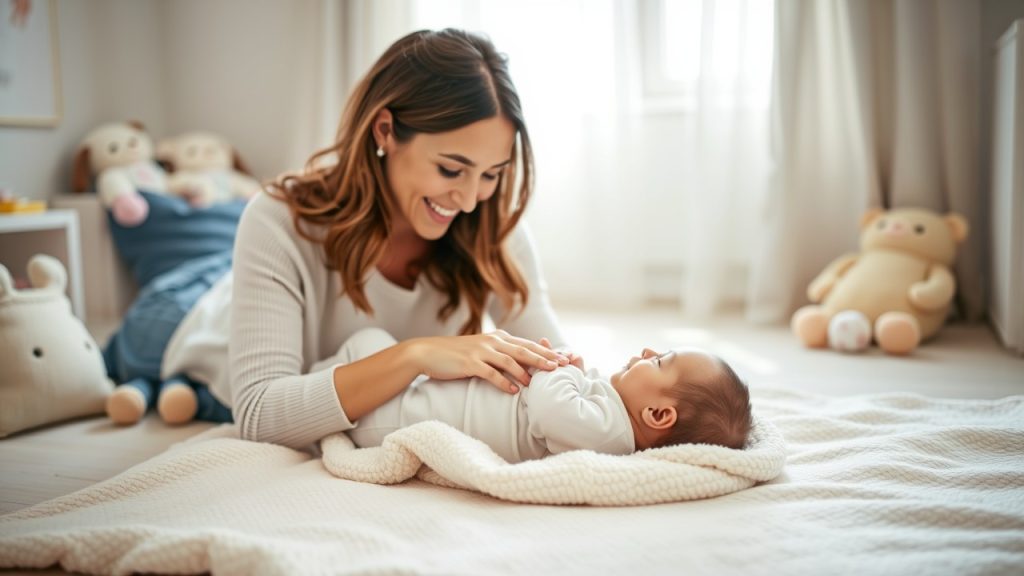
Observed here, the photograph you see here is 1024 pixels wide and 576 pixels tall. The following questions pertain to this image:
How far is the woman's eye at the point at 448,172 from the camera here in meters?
1.54

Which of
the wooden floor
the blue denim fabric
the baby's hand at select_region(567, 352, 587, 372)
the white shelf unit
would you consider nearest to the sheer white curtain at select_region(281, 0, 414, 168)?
the white shelf unit

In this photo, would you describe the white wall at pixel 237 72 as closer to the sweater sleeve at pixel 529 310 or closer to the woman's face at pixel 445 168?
the sweater sleeve at pixel 529 310

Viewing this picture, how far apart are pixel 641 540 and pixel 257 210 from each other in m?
0.94

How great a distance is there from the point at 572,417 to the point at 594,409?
49mm

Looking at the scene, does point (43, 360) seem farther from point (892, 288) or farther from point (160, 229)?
point (892, 288)

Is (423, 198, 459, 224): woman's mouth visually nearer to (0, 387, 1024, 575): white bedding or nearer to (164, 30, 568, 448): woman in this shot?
(164, 30, 568, 448): woman

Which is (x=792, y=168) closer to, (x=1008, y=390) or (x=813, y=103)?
(x=813, y=103)

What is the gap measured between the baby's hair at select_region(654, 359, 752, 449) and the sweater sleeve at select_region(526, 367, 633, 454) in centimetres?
9

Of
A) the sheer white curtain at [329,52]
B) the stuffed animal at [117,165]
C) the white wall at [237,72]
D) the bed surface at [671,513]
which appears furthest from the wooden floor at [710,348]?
the white wall at [237,72]

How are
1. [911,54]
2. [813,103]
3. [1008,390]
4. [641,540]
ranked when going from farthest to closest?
1. [813,103]
2. [911,54]
3. [1008,390]
4. [641,540]

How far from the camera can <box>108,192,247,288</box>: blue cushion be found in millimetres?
3131

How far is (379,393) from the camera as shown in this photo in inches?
54.4

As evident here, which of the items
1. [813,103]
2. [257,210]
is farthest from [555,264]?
[257,210]

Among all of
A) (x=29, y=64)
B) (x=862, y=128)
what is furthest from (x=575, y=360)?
(x=29, y=64)
